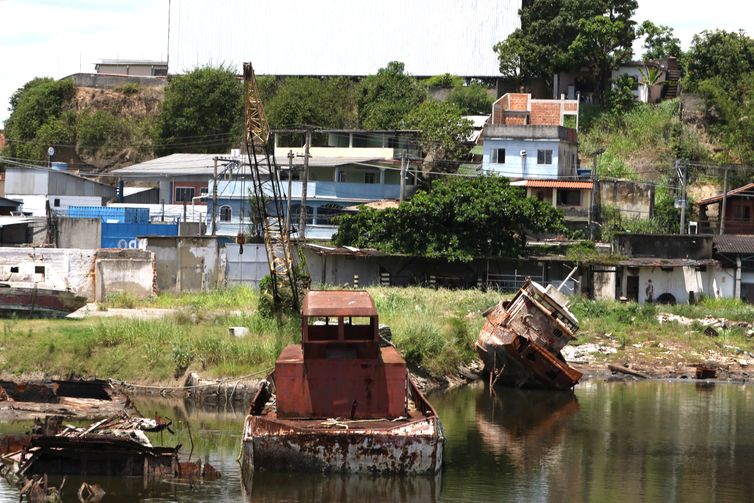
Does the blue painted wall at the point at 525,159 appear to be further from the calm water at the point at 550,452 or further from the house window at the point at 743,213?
the calm water at the point at 550,452

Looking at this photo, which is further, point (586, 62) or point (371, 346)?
point (586, 62)

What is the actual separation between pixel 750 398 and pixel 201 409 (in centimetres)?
1767

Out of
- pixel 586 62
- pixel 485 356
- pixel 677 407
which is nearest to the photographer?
pixel 677 407

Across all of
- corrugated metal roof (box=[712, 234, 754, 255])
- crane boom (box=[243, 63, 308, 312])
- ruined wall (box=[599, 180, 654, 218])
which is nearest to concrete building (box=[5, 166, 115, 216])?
crane boom (box=[243, 63, 308, 312])

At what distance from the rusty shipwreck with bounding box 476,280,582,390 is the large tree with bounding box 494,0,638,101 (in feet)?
134

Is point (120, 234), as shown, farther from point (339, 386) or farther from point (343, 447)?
point (343, 447)

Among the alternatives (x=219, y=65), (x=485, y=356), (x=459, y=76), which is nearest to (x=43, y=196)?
(x=219, y=65)

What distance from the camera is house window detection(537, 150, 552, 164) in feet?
226

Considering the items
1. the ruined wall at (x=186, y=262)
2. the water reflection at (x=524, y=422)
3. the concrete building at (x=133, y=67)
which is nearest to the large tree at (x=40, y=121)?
the concrete building at (x=133, y=67)

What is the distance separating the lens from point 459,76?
84.9 metres

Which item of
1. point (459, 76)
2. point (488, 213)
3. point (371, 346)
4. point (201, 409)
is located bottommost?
point (201, 409)

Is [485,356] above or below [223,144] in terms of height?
below

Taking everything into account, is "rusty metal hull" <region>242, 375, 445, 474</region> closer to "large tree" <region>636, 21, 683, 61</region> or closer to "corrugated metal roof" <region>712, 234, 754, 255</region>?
"corrugated metal roof" <region>712, 234, 754, 255</region>

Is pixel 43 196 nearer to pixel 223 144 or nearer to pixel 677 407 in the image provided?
pixel 223 144
